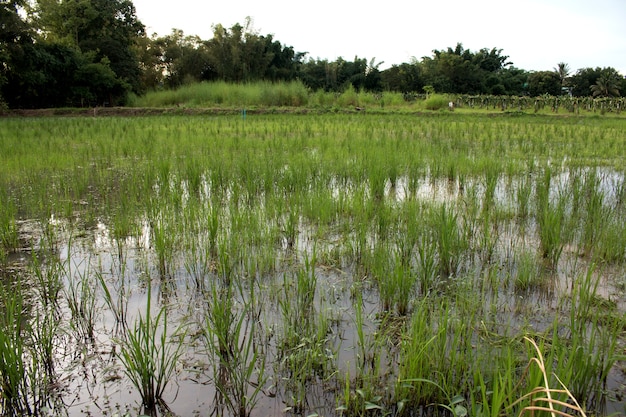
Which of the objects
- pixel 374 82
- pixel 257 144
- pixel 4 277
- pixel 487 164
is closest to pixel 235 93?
pixel 257 144

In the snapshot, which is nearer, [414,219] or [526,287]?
[526,287]

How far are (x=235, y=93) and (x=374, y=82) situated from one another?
19279 millimetres

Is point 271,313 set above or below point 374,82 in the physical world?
below

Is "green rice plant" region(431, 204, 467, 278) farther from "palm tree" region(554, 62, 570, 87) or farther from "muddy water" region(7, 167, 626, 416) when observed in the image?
"palm tree" region(554, 62, 570, 87)

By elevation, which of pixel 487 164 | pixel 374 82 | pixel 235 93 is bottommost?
pixel 487 164

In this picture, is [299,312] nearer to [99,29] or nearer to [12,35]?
[12,35]

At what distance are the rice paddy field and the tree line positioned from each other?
12.9 metres

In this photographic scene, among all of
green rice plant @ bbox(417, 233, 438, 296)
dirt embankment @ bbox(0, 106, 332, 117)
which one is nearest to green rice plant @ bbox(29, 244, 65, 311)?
green rice plant @ bbox(417, 233, 438, 296)

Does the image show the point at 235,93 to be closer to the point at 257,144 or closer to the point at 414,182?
the point at 257,144

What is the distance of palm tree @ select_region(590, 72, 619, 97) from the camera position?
3522cm

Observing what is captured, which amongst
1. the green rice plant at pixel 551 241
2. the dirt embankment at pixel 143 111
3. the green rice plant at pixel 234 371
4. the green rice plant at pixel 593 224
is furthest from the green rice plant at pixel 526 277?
the dirt embankment at pixel 143 111

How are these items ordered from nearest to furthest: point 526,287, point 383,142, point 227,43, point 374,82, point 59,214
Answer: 1. point 526,287
2. point 59,214
3. point 383,142
4. point 227,43
5. point 374,82

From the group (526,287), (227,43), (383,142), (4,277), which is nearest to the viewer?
(526,287)

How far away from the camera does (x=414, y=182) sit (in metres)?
3.83
